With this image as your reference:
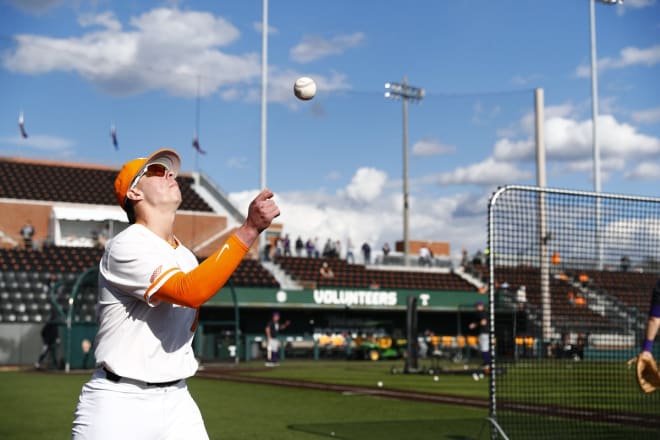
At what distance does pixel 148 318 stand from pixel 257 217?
2.50 feet

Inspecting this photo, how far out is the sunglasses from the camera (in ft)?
14.6

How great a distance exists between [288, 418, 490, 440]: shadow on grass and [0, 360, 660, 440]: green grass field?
0.01 meters

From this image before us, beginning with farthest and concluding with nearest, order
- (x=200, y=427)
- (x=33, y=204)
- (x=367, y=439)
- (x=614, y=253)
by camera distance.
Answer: (x=33, y=204) < (x=614, y=253) < (x=367, y=439) < (x=200, y=427)

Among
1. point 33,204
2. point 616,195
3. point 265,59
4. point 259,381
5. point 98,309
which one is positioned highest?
point 265,59

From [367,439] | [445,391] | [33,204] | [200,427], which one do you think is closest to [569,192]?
[367,439]

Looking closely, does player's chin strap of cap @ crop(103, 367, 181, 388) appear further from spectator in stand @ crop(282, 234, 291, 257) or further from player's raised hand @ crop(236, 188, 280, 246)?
spectator in stand @ crop(282, 234, 291, 257)

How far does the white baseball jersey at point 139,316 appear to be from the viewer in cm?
416

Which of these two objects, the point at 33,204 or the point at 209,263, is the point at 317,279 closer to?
the point at 33,204

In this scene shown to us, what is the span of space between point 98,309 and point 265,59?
3786 cm

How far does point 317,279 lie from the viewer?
41000 millimetres

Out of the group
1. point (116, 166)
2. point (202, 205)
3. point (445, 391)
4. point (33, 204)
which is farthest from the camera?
point (116, 166)

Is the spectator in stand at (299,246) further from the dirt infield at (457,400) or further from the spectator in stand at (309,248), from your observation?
the dirt infield at (457,400)

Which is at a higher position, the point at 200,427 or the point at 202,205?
the point at 202,205

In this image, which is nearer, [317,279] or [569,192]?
[569,192]
